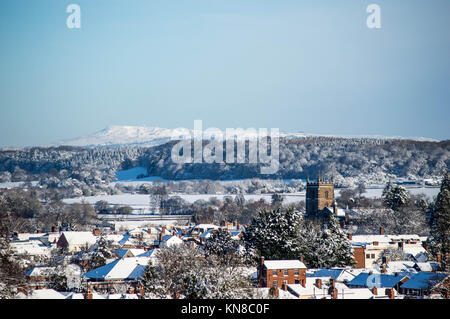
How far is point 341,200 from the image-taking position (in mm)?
121625

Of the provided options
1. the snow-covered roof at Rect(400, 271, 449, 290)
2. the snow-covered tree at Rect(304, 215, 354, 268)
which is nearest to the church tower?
the snow-covered tree at Rect(304, 215, 354, 268)

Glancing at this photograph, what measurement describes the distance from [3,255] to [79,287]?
27.3 feet

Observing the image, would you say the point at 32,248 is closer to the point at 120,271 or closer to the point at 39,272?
the point at 39,272

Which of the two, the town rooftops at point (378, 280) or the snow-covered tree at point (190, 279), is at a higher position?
the snow-covered tree at point (190, 279)

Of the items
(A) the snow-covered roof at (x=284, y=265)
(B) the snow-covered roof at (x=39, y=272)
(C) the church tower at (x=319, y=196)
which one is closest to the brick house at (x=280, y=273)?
(A) the snow-covered roof at (x=284, y=265)

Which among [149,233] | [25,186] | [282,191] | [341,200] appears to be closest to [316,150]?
[282,191]

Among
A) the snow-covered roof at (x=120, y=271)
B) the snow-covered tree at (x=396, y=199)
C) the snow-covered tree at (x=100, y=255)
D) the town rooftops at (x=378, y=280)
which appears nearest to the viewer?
the town rooftops at (x=378, y=280)

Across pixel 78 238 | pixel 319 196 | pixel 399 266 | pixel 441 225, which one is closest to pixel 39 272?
pixel 78 238

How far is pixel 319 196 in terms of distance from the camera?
88625 mm

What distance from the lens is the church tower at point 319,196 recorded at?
88.6 meters

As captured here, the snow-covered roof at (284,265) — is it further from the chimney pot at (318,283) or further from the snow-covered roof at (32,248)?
the snow-covered roof at (32,248)

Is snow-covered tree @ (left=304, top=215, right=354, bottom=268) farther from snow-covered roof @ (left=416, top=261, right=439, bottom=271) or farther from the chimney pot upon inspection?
the chimney pot

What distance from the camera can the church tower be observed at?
88.6m
